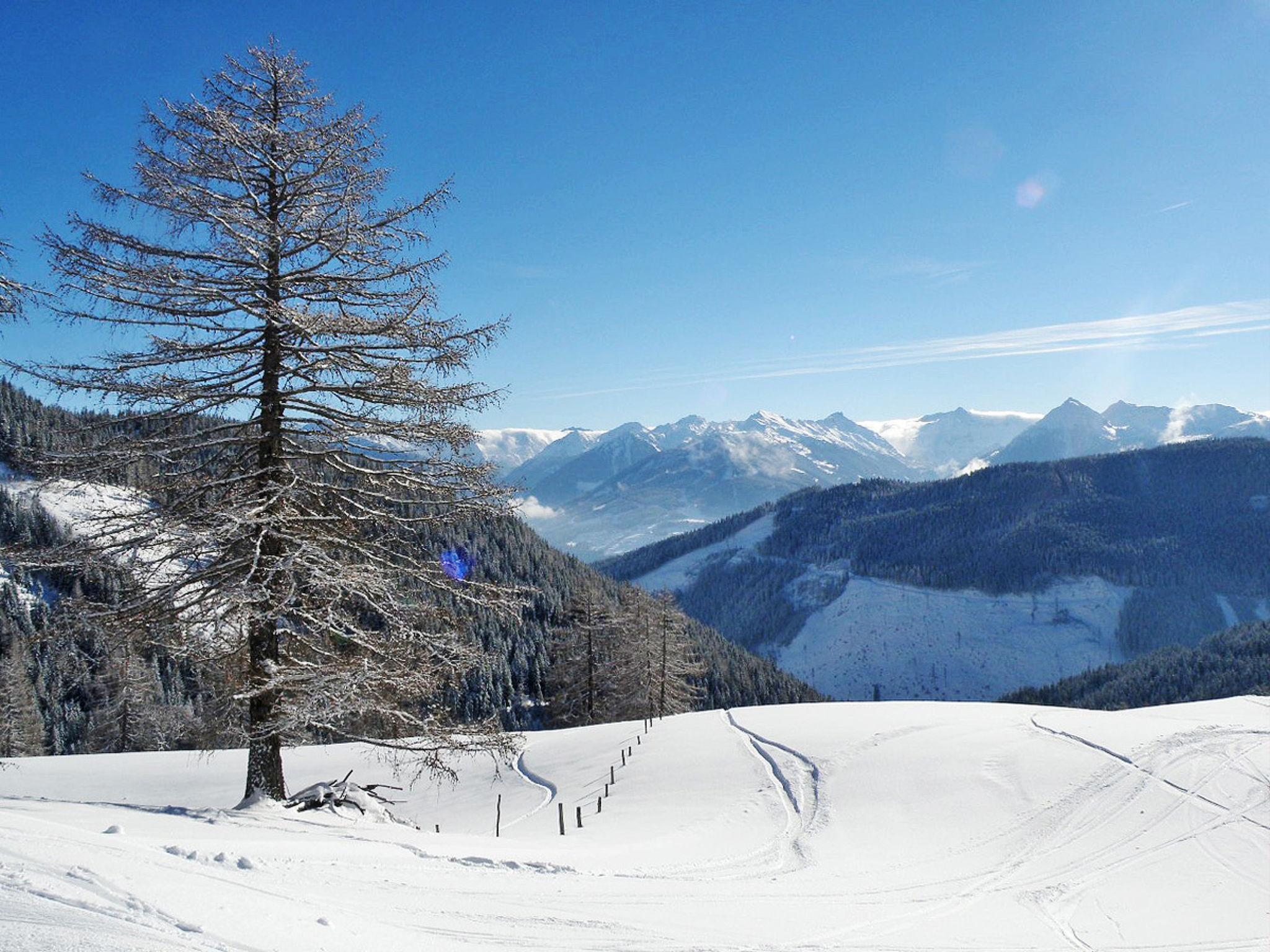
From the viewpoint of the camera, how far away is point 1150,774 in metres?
16.8

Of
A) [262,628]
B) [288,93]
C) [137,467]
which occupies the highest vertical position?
[288,93]

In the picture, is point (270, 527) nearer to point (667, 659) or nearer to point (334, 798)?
point (334, 798)

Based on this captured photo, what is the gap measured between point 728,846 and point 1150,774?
11.3 metres

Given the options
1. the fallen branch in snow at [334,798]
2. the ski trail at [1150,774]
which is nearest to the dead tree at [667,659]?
the ski trail at [1150,774]

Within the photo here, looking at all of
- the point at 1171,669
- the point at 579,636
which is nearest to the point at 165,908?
the point at 579,636

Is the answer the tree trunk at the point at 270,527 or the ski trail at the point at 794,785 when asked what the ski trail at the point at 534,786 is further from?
the tree trunk at the point at 270,527

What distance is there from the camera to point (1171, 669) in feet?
333

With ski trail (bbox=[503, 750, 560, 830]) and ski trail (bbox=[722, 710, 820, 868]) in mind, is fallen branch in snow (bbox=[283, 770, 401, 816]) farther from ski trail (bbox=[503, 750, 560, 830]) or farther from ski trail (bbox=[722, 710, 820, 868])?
ski trail (bbox=[722, 710, 820, 868])

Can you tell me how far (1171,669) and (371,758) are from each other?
118178 mm

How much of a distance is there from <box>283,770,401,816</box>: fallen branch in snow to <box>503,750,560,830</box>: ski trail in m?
5.34

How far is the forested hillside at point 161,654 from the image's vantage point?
30.4ft

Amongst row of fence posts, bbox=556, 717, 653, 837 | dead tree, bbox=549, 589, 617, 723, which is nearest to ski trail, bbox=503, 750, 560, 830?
row of fence posts, bbox=556, 717, 653, 837

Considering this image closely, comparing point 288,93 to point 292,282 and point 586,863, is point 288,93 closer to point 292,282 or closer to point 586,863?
point 292,282

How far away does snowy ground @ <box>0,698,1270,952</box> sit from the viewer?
17.2 ft
